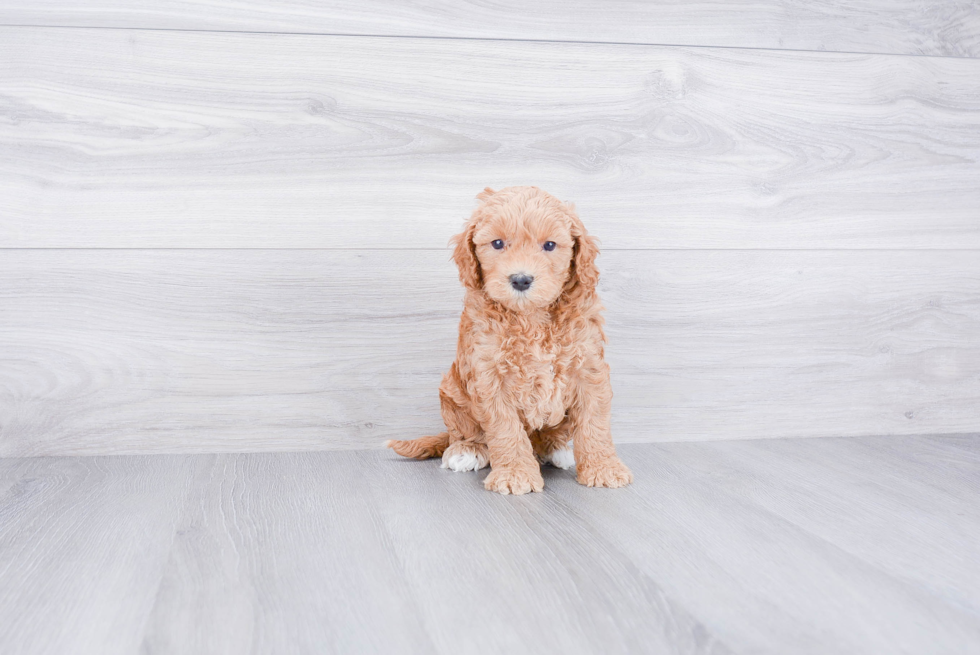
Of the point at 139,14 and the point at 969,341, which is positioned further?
the point at 969,341

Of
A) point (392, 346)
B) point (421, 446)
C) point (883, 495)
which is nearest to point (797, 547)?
point (883, 495)

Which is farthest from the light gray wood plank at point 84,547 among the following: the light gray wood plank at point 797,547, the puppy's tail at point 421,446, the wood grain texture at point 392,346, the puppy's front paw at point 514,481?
the light gray wood plank at point 797,547

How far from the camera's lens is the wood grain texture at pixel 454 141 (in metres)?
1.54

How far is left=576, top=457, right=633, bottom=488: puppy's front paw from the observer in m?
1.34

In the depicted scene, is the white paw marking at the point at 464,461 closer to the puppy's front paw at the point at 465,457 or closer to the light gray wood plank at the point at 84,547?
the puppy's front paw at the point at 465,457

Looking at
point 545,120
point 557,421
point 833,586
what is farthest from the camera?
point 545,120

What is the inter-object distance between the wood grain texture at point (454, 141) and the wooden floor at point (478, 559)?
0.52 metres

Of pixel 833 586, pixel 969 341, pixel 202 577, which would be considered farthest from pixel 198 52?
pixel 969 341

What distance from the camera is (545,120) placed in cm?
164

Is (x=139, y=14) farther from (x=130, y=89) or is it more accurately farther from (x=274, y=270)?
(x=274, y=270)

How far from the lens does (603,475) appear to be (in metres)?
1.34

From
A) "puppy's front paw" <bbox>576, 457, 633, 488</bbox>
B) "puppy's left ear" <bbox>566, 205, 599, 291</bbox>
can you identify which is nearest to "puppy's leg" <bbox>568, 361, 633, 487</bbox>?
"puppy's front paw" <bbox>576, 457, 633, 488</bbox>

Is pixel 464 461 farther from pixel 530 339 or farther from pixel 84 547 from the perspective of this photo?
pixel 84 547

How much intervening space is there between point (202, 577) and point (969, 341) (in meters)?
1.76
